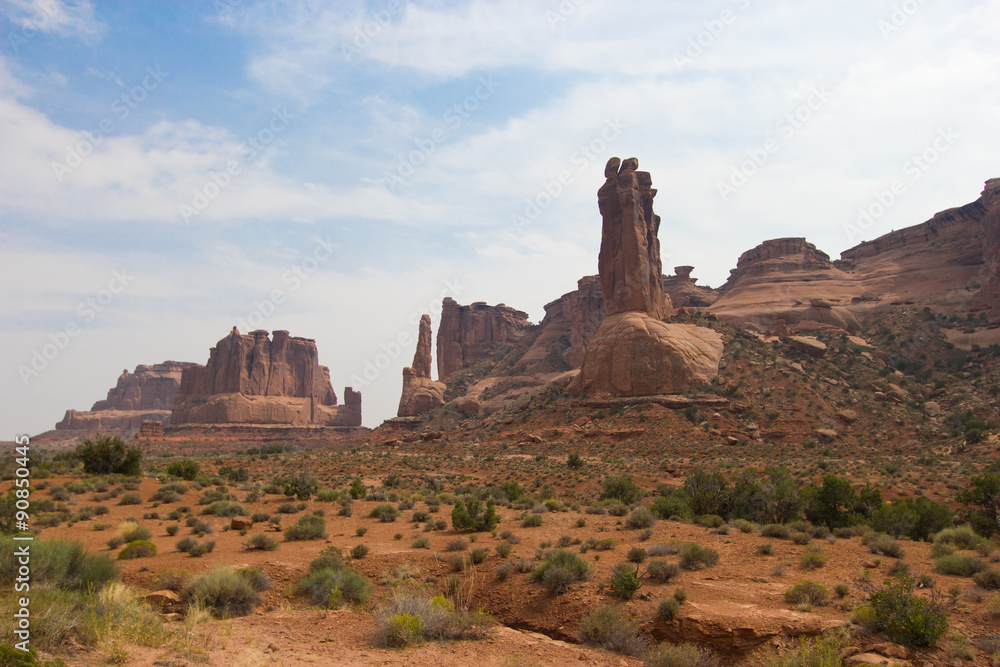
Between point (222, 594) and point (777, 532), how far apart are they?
14.0m

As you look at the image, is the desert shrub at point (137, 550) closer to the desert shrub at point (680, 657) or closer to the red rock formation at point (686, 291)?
the desert shrub at point (680, 657)

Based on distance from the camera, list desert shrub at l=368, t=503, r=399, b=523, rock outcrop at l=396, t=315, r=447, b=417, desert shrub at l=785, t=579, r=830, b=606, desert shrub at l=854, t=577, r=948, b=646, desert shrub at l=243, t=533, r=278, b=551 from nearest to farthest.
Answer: desert shrub at l=854, t=577, r=948, b=646
desert shrub at l=785, t=579, r=830, b=606
desert shrub at l=243, t=533, r=278, b=551
desert shrub at l=368, t=503, r=399, b=523
rock outcrop at l=396, t=315, r=447, b=417

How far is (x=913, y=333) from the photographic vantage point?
Result: 60.8 metres

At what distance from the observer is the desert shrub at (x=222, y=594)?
10.7 m

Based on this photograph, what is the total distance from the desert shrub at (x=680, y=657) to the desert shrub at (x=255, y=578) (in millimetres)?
7458

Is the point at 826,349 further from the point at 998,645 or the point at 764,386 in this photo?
the point at 998,645

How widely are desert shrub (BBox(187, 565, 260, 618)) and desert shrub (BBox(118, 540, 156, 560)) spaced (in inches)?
124

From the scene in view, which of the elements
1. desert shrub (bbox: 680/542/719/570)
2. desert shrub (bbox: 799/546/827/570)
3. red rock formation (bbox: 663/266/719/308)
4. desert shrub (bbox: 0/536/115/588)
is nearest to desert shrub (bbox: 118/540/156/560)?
desert shrub (bbox: 0/536/115/588)

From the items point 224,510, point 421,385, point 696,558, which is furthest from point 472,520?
point 421,385

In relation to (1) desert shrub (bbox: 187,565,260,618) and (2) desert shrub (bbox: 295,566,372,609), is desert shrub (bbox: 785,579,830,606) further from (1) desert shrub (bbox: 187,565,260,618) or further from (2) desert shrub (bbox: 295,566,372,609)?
(1) desert shrub (bbox: 187,565,260,618)

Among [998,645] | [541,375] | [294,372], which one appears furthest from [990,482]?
[294,372]

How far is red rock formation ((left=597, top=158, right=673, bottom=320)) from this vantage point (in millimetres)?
55719

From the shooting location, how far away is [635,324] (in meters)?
52.7

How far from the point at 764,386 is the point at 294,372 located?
337ft
